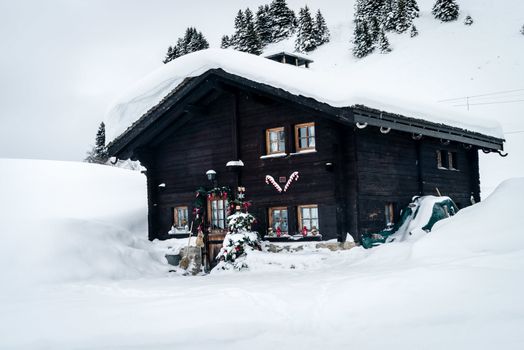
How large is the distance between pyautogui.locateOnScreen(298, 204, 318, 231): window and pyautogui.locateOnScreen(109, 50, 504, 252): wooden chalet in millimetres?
28

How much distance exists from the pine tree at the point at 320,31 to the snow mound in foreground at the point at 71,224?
42790 mm

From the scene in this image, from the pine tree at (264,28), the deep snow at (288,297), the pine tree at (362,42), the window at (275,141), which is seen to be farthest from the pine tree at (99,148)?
the window at (275,141)

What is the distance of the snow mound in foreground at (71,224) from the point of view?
1220 cm

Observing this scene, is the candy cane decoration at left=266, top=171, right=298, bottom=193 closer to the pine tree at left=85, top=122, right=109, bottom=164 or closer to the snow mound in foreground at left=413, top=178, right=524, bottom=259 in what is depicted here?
the snow mound in foreground at left=413, top=178, right=524, bottom=259

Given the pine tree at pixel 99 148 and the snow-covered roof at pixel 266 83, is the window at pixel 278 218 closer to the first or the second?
the snow-covered roof at pixel 266 83

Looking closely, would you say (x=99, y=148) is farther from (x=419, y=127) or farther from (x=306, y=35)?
(x=419, y=127)

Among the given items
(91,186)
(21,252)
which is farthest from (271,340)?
(91,186)

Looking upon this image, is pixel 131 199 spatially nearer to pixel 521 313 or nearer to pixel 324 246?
pixel 324 246

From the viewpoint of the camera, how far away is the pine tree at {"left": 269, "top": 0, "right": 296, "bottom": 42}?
220ft

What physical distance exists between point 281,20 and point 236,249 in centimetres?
5882

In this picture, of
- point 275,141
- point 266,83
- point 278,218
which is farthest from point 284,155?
point 266,83

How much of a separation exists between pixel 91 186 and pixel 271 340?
743 inches

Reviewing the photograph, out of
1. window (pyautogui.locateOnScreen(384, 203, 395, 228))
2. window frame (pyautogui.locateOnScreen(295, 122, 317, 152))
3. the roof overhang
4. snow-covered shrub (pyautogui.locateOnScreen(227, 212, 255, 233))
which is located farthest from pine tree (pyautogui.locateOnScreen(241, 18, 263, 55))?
snow-covered shrub (pyautogui.locateOnScreen(227, 212, 255, 233))

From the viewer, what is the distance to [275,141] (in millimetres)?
14750
